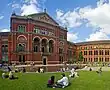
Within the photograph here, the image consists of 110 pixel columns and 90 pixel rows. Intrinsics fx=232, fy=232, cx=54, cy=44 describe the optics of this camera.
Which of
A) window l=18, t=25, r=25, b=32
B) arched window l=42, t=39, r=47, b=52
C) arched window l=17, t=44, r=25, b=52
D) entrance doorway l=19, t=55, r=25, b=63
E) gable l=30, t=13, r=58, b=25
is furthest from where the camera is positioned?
arched window l=42, t=39, r=47, b=52

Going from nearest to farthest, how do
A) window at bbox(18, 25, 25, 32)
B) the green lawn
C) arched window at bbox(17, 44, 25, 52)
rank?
1. the green lawn
2. arched window at bbox(17, 44, 25, 52)
3. window at bbox(18, 25, 25, 32)

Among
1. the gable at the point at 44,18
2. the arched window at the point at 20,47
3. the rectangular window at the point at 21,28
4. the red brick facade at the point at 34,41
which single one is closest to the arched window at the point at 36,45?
the red brick facade at the point at 34,41

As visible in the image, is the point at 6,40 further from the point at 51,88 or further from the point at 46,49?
the point at 51,88

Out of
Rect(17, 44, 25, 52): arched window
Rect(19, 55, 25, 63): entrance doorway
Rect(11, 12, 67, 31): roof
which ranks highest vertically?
Rect(11, 12, 67, 31): roof

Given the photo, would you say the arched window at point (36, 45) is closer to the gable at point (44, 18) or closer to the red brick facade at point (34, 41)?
the red brick facade at point (34, 41)

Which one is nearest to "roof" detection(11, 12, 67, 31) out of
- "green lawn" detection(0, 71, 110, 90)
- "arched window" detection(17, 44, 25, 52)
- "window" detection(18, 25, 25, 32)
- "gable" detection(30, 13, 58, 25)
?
"gable" detection(30, 13, 58, 25)

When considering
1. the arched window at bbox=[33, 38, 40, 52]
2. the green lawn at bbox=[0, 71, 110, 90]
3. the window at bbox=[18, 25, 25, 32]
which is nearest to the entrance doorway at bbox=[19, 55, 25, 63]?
the arched window at bbox=[33, 38, 40, 52]

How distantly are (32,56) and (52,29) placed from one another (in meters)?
15.2

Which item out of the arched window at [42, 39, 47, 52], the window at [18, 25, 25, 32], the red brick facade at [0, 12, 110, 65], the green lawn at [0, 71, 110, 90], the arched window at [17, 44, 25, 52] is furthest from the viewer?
the arched window at [42, 39, 47, 52]

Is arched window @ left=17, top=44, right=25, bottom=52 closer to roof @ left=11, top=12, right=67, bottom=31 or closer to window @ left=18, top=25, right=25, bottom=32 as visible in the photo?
window @ left=18, top=25, right=25, bottom=32

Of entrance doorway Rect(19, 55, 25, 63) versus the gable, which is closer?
entrance doorway Rect(19, 55, 25, 63)

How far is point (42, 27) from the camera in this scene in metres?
79.1

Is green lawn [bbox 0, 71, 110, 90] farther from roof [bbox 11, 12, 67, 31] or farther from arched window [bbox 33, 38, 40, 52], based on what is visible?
arched window [bbox 33, 38, 40, 52]

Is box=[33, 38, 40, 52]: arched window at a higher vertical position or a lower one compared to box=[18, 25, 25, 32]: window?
lower
